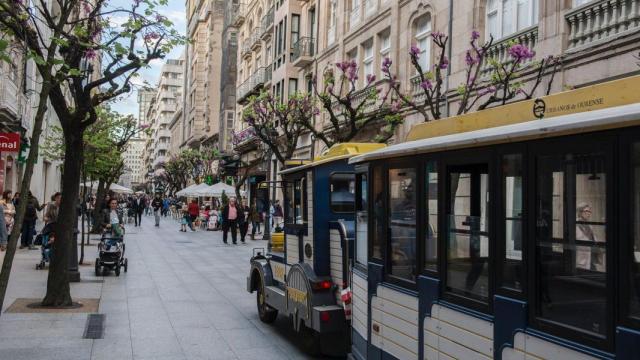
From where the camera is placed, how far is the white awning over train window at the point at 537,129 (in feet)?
10.4

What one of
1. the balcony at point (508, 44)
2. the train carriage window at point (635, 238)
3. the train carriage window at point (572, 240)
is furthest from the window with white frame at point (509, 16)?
the train carriage window at point (635, 238)

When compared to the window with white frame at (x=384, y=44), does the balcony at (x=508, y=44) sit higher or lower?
lower

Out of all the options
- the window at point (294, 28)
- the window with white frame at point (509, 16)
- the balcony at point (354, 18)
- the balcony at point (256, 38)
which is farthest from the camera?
the balcony at point (256, 38)

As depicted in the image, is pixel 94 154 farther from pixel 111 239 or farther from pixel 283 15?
pixel 283 15

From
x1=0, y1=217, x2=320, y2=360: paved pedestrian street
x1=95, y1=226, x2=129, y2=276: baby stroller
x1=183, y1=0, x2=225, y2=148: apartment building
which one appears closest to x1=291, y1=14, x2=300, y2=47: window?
x1=0, y1=217, x2=320, y2=360: paved pedestrian street

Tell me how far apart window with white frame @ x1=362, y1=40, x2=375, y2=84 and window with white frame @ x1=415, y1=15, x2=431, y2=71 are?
13.3 ft

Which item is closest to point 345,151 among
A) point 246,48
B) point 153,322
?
point 153,322

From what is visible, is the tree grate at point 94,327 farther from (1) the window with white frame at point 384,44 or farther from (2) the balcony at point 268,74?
(2) the balcony at point 268,74

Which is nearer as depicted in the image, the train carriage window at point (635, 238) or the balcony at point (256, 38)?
the train carriage window at point (635, 238)

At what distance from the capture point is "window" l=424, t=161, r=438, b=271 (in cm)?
480

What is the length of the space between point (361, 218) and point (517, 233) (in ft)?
8.05

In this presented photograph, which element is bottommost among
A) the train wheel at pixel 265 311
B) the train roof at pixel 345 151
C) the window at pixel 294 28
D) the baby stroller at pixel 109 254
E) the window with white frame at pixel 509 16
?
the train wheel at pixel 265 311

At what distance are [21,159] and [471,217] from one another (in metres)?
18.3

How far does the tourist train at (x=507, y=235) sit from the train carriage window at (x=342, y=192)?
123 centimetres
